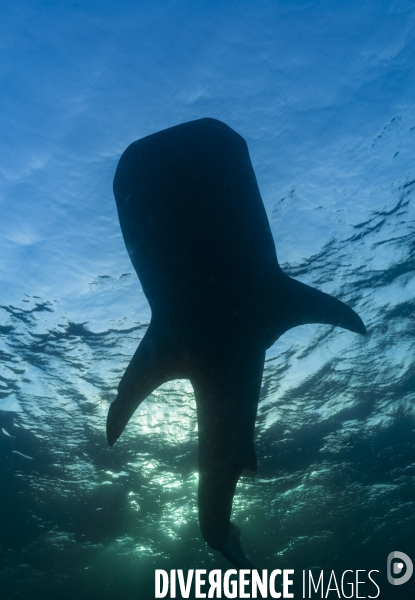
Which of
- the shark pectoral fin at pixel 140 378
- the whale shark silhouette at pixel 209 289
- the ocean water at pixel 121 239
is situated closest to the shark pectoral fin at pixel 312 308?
the whale shark silhouette at pixel 209 289

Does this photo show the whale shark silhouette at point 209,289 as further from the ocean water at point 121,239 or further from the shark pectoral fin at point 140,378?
the ocean water at point 121,239

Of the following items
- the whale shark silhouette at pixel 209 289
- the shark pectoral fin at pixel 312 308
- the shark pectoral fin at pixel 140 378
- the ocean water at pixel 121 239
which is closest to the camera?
the whale shark silhouette at pixel 209 289

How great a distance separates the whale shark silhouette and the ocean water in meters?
4.04

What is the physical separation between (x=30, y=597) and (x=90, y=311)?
39913mm

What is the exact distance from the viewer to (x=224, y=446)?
410 centimetres

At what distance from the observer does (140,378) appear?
401 centimetres

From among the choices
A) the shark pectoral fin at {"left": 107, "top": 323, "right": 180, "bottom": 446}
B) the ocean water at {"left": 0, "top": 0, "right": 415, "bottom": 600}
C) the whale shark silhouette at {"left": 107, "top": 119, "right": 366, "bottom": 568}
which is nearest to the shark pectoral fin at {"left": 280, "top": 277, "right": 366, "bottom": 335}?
the whale shark silhouette at {"left": 107, "top": 119, "right": 366, "bottom": 568}

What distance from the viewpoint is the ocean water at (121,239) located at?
643cm

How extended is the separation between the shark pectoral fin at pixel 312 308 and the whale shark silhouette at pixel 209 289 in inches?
0.5

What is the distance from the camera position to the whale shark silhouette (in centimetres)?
347

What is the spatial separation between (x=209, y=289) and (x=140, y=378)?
1.17m

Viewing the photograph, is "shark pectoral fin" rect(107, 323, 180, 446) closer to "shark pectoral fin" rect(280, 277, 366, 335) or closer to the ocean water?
"shark pectoral fin" rect(280, 277, 366, 335)

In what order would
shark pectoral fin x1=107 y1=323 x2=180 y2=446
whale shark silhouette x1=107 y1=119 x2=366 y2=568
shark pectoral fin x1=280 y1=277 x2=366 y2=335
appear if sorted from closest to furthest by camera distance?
whale shark silhouette x1=107 y1=119 x2=366 y2=568 < shark pectoral fin x1=107 y1=323 x2=180 y2=446 < shark pectoral fin x1=280 y1=277 x2=366 y2=335

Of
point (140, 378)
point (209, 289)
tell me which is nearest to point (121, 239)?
point (140, 378)
